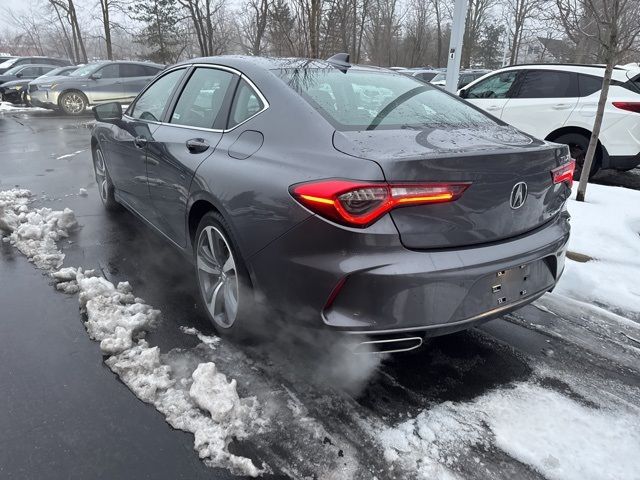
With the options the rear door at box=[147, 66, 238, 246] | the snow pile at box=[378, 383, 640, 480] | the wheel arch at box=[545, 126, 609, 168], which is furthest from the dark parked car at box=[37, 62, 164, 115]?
the snow pile at box=[378, 383, 640, 480]

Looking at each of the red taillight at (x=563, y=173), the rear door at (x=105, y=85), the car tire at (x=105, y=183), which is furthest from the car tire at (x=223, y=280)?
the rear door at (x=105, y=85)

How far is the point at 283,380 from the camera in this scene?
2.61 m

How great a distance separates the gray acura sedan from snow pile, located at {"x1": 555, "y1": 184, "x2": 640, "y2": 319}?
1.31 meters

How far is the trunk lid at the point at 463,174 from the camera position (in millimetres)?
2076

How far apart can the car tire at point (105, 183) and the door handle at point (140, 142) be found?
133 centimetres

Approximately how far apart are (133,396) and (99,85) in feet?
53.4

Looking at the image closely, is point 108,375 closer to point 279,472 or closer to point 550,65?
point 279,472

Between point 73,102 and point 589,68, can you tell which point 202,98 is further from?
point 73,102

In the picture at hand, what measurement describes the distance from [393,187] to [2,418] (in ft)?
6.84

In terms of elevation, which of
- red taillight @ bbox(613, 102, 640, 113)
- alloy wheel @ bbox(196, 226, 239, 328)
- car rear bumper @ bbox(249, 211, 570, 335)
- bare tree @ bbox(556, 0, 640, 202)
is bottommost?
alloy wheel @ bbox(196, 226, 239, 328)

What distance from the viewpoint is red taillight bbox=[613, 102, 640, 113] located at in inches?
259

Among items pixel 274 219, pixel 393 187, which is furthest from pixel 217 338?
pixel 393 187

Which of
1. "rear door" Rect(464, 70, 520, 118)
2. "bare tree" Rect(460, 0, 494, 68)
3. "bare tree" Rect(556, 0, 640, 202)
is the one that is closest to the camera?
"bare tree" Rect(556, 0, 640, 202)

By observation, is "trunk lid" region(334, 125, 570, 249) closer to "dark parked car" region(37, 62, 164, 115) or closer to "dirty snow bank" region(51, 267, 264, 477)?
"dirty snow bank" region(51, 267, 264, 477)
